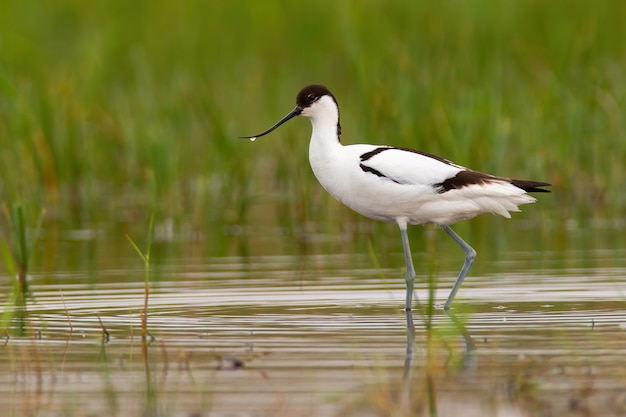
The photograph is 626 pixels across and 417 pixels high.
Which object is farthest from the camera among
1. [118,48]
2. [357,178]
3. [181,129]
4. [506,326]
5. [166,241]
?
[118,48]

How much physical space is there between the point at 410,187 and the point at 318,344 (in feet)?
6.26

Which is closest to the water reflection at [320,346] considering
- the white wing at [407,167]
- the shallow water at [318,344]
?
the shallow water at [318,344]

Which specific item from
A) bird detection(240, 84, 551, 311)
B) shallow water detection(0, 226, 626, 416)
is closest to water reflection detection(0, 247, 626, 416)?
shallow water detection(0, 226, 626, 416)

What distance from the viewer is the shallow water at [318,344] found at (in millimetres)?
4965

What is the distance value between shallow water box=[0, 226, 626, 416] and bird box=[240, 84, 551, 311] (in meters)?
0.49

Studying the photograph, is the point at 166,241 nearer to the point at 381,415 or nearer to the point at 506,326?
the point at 506,326

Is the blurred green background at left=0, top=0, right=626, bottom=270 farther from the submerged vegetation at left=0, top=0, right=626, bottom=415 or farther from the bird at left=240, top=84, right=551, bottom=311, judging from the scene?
the bird at left=240, top=84, right=551, bottom=311

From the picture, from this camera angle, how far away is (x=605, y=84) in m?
12.6

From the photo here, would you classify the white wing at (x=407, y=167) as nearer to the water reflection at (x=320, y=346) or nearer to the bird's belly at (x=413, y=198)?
the bird's belly at (x=413, y=198)

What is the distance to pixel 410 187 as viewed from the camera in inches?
311

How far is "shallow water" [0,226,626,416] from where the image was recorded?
4965 millimetres

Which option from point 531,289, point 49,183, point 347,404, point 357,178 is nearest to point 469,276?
point 531,289

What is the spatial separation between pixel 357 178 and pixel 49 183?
5.72m

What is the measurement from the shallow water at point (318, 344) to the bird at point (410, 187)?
1.61 feet
